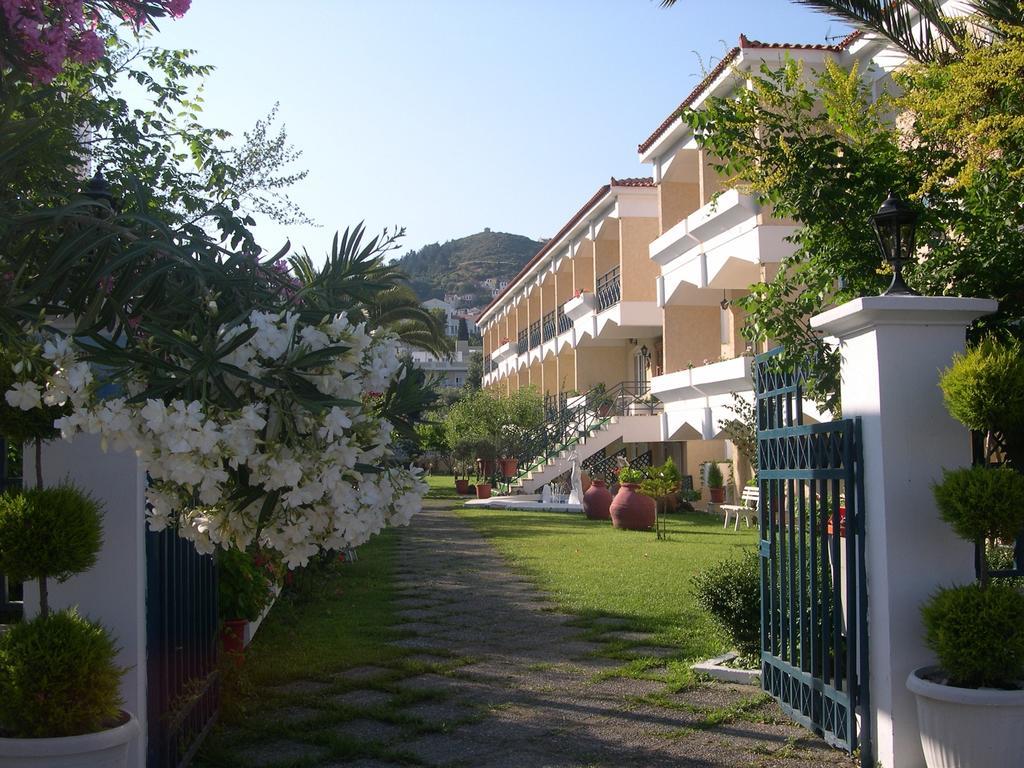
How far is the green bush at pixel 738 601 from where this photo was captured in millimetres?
6930

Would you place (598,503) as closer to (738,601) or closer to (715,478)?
(715,478)

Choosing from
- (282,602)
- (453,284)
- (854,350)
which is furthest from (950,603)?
(453,284)

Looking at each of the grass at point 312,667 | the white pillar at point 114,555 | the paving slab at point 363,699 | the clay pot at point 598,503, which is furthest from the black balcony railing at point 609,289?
the white pillar at point 114,555

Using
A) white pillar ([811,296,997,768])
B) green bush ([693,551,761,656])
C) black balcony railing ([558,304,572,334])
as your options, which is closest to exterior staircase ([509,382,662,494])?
black balcony railing ([558,304,572,334])

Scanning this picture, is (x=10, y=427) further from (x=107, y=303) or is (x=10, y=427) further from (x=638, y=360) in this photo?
(x=638, y=360)

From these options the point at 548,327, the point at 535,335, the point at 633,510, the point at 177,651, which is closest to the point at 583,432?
the point at 633,510

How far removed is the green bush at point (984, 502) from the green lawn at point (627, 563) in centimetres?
344

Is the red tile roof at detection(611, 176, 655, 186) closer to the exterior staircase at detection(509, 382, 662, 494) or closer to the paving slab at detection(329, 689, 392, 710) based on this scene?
the exterior staircase at detection(509, 382, 662, 494)

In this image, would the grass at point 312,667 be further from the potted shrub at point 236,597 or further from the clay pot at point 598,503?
the clay pot at point 598,503

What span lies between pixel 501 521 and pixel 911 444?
16.8 metres

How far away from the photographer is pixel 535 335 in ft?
138

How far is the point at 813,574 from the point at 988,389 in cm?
147

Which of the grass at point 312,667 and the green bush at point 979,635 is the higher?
the green bush at point 979,635

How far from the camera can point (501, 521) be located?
2111 centimetres
